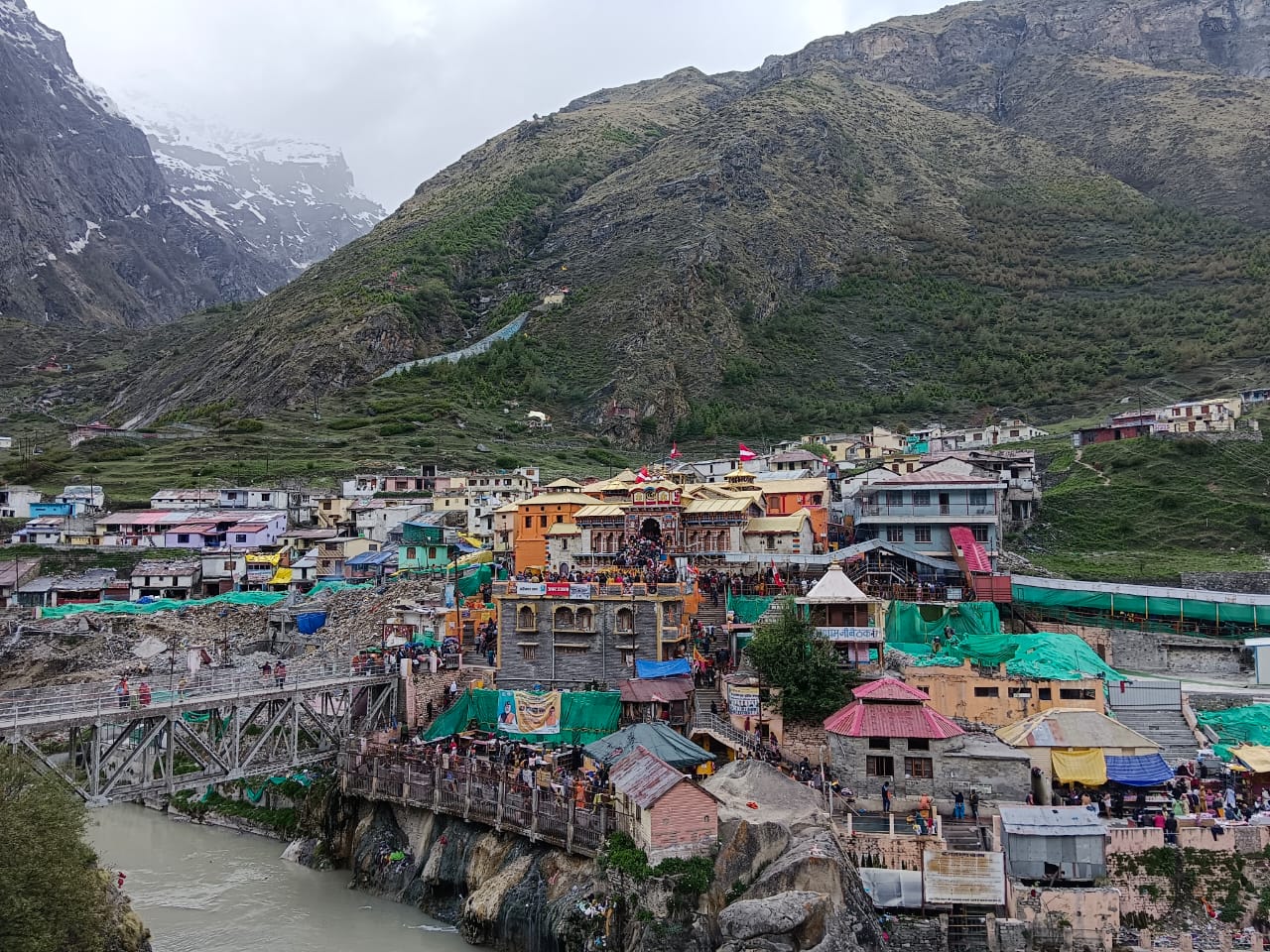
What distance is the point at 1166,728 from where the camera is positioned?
31.4 meters

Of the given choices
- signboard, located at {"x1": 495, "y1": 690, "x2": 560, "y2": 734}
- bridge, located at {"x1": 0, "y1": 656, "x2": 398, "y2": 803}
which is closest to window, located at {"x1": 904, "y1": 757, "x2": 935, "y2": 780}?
signboard, located at {"x1": 495, "y1": 690, "x2": 560, "y2": 734}

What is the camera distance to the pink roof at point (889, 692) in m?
29.2

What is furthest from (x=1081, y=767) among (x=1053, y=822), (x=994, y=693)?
(x=994, y=693)

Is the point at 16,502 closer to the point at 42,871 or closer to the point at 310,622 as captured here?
the point at 310,622

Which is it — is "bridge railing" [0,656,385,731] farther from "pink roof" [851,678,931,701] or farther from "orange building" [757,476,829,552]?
"orange building" [757,476,829,552]

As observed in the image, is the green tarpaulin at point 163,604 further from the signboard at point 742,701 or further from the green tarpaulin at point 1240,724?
the green tarpaulin at point 1240,724

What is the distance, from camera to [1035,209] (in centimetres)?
14675

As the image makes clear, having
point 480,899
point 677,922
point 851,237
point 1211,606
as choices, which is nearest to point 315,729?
point 480,899

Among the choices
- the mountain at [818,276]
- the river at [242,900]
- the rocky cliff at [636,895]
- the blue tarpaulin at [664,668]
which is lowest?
the river at [242,900]

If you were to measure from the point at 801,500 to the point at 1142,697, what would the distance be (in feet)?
76.3

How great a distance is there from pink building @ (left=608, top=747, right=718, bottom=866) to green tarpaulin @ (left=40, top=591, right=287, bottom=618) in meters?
40.9

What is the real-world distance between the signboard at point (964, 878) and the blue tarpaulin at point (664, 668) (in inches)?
514

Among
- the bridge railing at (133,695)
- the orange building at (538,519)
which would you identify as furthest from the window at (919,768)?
the orange building at (538,519)

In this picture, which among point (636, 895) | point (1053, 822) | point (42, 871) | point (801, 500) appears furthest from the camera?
point (801, 500)
